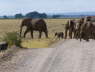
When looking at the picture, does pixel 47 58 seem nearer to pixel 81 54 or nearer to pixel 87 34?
pixel 81 54

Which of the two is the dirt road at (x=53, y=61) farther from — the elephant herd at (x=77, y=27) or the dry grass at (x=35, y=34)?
the elephant herd at (x=77, y=27)

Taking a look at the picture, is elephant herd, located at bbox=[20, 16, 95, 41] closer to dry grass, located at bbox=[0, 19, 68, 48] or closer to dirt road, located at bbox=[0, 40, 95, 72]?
dry grass, located at bbox=[0, 19, 68, 48]

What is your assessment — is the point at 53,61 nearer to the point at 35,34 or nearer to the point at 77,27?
the point at 77,27

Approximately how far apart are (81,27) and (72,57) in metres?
9.04

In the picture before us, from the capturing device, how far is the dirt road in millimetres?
12562

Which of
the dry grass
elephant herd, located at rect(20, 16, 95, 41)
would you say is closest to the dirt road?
the dry grass

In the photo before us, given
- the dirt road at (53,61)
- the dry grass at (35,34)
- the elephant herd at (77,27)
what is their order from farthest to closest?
the elephant herd at (77,27)
the dry grass at (35,34)
the dirt road at (53,61)

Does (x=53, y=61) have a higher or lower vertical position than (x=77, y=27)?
higher

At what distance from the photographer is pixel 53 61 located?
14.0 m

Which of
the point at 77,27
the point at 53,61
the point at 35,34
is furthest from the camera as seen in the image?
the point at 35,34

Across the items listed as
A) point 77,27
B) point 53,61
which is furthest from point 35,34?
point 53,61

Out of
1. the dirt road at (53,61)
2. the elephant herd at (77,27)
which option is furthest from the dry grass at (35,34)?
the dirt road at (53,61)

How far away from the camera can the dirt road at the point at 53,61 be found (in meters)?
12.6

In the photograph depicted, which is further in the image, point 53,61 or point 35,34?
point 35,34
